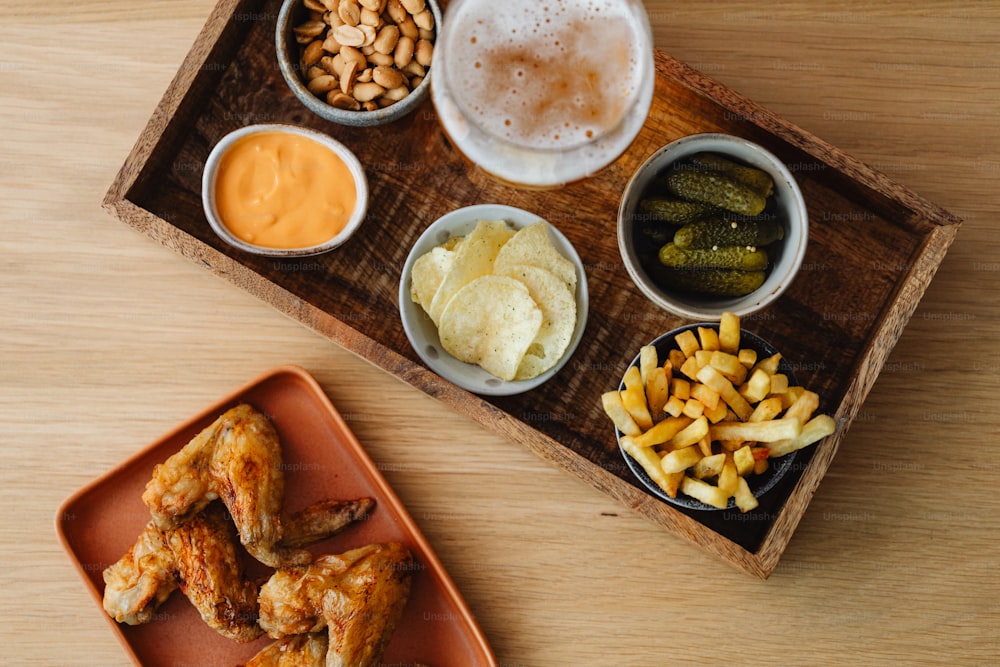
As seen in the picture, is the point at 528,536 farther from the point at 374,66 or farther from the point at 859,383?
the point at 374,66

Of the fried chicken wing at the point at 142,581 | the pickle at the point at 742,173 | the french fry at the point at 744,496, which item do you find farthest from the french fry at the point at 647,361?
the fried chicken wing at the point at 142,581

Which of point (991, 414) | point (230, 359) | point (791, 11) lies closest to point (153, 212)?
point (230, 359)

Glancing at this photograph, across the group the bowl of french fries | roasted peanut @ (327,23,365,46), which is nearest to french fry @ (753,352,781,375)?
the bowl of french fries

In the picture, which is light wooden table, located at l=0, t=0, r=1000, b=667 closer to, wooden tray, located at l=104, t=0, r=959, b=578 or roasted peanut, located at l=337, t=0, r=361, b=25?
wooden tray, located at l=104, t=0, r=959, b=578

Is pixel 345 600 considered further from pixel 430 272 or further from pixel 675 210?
pixel 675 210

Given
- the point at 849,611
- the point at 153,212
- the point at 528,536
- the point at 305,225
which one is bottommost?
the point at 528,536

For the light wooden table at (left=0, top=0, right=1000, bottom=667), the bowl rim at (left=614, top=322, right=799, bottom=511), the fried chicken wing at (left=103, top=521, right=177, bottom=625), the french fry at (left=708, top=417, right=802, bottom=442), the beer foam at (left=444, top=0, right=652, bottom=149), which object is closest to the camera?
the beer foam at (left=444, top=0, right=652, bottom=149)
